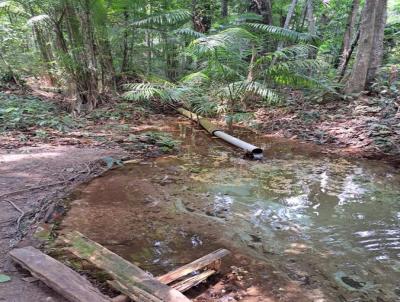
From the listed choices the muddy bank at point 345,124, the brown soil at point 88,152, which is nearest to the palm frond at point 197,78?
the brown soil at point 88,152

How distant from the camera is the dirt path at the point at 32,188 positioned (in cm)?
248

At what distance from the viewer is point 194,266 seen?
271 cm

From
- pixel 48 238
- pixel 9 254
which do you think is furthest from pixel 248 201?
pixel 9 254

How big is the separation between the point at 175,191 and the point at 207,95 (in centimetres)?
522

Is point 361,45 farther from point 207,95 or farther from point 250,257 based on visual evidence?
point 250,257

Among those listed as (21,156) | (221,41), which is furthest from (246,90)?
(21,156)

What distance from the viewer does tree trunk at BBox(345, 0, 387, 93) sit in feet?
27.5

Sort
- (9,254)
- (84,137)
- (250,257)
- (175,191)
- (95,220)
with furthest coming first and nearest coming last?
(84,137)
(175,191)
(95,220)
(250,257)
(9,254)

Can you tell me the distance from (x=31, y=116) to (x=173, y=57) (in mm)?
5711

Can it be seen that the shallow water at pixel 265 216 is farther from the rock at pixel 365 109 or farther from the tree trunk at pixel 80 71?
the tree trunk at pixel 80 71

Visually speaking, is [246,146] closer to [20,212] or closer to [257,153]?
[257,153]

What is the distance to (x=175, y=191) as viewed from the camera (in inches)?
179

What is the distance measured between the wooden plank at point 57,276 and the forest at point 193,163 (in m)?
0.02

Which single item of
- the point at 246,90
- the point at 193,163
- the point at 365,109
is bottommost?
the point at 193,163
